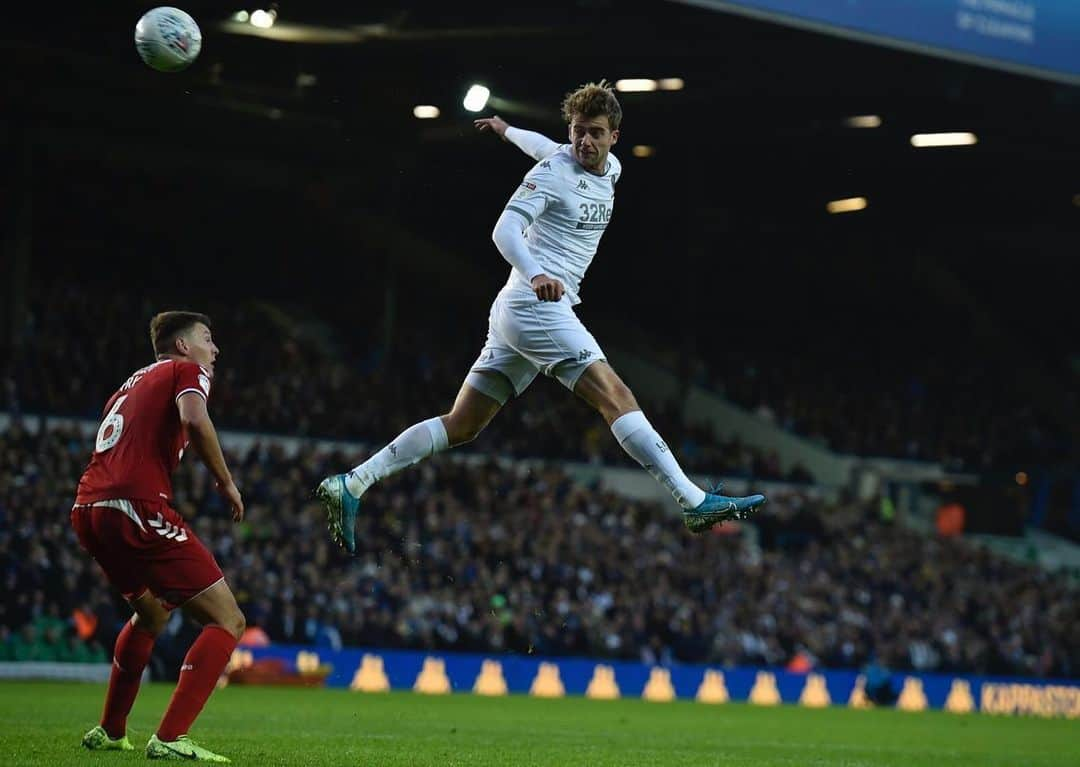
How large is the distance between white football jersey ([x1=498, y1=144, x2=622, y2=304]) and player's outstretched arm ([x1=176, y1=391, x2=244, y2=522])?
7.27 ft

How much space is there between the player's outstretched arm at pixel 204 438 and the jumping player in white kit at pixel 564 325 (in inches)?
64.1

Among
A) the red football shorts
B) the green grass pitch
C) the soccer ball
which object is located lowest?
the green grass pitch

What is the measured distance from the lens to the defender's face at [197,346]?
8977mm

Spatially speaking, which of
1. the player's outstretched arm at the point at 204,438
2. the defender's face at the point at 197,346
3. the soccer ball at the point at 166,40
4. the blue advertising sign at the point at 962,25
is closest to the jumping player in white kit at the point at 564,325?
the defender's face at the point at 197,346

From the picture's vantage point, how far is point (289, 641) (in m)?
23.5

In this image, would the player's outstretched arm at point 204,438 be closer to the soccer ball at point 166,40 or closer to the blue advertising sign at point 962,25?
the soccer ball at point 166,40

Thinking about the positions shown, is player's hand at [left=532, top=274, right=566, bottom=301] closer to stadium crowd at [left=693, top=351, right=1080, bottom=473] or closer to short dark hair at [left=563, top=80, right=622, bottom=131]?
short dark hair at [left=563, top=80, right=622, bottom=131]

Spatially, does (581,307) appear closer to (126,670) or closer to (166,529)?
(126,670)

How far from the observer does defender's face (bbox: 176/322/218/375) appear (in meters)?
8.98

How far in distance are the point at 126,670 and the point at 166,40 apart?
5.28m

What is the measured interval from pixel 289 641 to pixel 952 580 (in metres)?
16.1

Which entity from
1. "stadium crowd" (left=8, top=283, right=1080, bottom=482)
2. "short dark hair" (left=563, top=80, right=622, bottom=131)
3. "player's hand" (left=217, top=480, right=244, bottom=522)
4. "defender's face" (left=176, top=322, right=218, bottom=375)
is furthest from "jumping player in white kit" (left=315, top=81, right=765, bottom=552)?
"stadium crowd" (left=8, top=283, right=1080, bottom=482)

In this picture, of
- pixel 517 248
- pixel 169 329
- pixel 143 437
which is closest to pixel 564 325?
pixel 517 248

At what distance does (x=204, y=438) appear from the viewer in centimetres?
843
